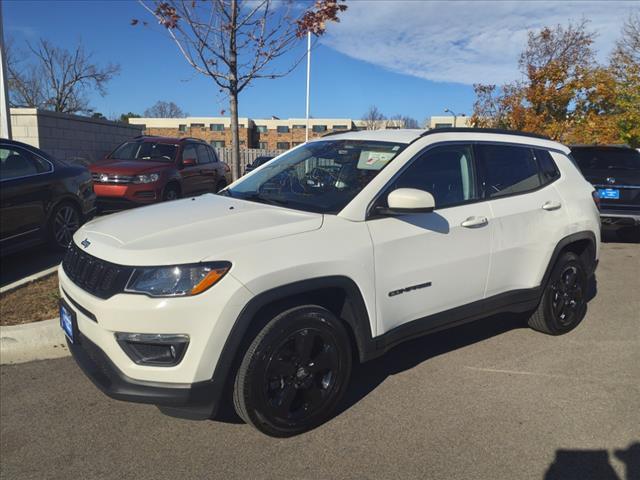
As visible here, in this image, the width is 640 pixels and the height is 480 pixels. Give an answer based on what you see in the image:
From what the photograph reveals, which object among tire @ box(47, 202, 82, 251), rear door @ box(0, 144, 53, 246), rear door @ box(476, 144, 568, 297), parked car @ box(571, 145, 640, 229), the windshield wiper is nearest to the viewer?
the windshield wiper

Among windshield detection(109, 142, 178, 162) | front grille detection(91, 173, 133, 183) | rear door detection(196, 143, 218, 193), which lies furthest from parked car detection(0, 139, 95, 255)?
rear door detection(196, 143, 218, 193)

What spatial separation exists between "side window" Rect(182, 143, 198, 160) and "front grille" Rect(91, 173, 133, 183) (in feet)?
5.34

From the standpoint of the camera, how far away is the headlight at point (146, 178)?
369 inches

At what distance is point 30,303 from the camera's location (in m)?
4.93

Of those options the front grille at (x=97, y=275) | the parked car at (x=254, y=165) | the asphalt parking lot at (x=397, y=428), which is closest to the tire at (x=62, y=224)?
the parked car at (x=254, y=165)

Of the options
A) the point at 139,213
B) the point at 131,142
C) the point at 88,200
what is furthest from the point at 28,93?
the point at 139,213

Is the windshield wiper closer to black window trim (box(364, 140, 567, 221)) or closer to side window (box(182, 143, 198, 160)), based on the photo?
black window trim (box(364, 140, 567, 221))

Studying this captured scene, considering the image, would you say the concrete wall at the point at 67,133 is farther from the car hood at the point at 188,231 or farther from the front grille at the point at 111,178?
the car hood at the point at 188,231

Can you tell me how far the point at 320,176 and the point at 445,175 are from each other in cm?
92

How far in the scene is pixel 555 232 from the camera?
173 inches

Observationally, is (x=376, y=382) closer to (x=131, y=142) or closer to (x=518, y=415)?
(x=518, y=415)

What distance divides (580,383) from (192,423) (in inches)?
110

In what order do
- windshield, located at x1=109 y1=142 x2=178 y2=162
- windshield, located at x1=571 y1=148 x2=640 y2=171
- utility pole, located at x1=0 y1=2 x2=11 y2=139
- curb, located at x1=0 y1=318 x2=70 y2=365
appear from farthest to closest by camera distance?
windshield, located at x1=109 y1=142 x2=178 y2=162
utility pole, located at x1=0 y1=2 x2=11 y2=139
windshield, located at x1=571 y1=148 x2=640 y2=171
curb, located at x1=0 y1=318 x2=70 y2=365

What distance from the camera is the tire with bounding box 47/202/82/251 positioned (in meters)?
6.54
